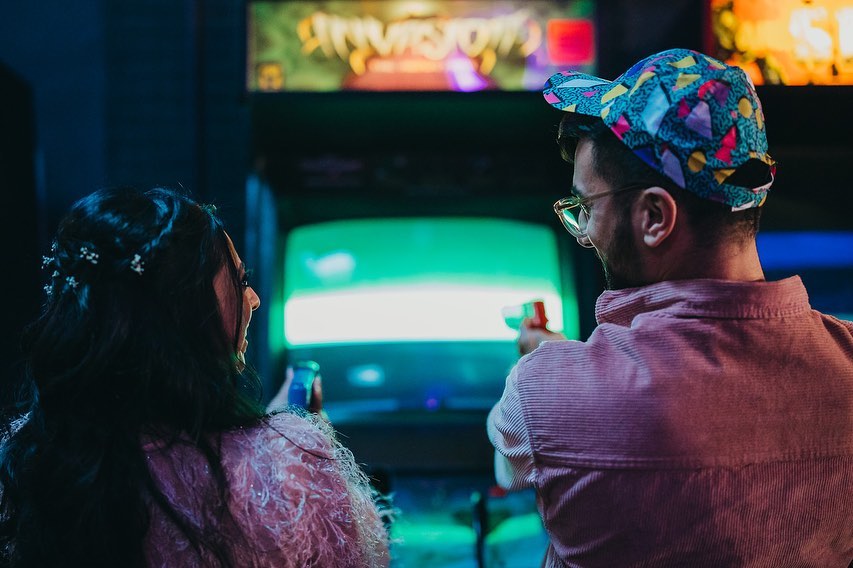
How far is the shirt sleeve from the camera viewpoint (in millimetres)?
1035

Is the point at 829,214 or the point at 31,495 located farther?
the point at 829,214

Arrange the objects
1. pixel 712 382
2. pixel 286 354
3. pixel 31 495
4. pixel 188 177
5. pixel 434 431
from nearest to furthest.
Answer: pixel 712 382 → pixel 31 495 → pixel 434 431 → pixel 286 354 → pixel 188 177

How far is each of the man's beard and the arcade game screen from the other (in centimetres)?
105

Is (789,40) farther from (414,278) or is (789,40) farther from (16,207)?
(16,207)

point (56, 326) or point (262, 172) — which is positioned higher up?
point (262, 172)

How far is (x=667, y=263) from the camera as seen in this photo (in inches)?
41.9

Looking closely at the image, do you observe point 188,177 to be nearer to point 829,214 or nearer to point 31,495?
point 31,495

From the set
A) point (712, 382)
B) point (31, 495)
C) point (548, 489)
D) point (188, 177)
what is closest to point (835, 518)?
point (712, 382)

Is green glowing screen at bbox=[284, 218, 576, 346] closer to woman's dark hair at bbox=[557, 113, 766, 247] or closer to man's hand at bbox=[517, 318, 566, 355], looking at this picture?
man's hand at bbox=[517, 318, 566, 355]

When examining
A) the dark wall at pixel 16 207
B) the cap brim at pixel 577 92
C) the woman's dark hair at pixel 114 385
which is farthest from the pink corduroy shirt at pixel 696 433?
the dark wall at pixel 16 207

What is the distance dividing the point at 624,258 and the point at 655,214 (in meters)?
0.08

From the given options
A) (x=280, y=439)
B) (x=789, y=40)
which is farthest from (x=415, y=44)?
(x=280, y=439)

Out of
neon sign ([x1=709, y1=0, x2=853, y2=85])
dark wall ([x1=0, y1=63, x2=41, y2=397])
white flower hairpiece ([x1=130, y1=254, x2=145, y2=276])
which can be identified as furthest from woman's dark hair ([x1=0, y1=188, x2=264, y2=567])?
dark wall ([x1=0, y1=63, x2=41, y2=397])

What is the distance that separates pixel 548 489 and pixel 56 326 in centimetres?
73
